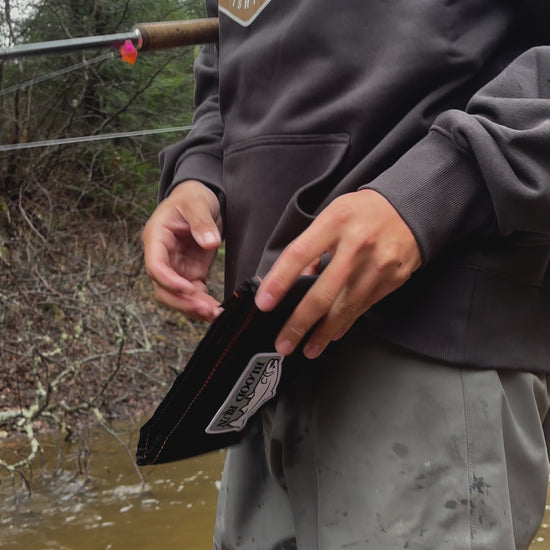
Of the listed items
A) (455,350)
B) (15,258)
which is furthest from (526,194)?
(15,258)

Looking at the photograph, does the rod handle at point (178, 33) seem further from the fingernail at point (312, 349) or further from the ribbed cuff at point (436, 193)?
the fingernail at point (312, 349)

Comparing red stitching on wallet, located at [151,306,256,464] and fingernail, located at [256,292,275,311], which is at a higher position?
fingernail, located at [256,292,275,311]

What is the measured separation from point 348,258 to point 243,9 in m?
0.63

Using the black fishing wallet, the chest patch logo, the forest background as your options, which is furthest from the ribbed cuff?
the forest background

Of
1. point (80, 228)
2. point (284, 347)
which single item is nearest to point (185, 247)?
point (284, 347)

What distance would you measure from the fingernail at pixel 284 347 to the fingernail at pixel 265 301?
0.23ft

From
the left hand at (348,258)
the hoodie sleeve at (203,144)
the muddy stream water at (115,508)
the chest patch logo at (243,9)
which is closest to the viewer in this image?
the left hand at (348,258)

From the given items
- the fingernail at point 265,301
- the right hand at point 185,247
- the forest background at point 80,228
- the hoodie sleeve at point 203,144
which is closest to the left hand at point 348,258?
the fingernail at point 265,301

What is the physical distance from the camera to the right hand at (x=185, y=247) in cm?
108

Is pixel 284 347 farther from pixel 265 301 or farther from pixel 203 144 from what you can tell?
pixel 203 144

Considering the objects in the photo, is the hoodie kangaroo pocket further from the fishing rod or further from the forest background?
the forest background

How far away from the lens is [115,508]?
2844 mm

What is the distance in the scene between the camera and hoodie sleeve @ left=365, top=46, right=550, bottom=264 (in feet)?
2.81

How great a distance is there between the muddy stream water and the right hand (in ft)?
4.85
